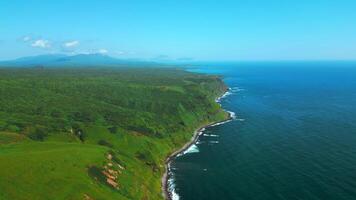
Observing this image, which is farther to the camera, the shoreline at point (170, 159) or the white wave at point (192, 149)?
the white wave at point (192, 149)

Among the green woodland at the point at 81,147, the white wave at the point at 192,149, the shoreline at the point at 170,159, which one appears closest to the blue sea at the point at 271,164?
the white wave at the point at 192,149

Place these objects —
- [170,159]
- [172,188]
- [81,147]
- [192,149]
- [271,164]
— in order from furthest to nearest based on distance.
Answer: [192,149] < [170,159] < [271,164] < [81,147] < [172,188]

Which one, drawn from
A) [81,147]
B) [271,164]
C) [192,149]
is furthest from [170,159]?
[81,147]

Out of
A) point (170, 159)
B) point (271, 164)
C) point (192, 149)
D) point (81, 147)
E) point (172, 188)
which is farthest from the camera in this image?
point (192, 149)

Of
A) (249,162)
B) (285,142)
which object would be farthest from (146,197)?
(285,142)

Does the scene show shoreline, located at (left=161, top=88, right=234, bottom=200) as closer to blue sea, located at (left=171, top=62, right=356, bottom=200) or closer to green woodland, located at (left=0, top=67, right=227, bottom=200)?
green woodland, located at (left=0, top=67, right=227, bottom=200)

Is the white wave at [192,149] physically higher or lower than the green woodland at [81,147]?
lower

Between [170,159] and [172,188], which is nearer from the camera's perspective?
[172,188]

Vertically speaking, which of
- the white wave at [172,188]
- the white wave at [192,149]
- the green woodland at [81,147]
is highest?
the green woodland at [81,147]

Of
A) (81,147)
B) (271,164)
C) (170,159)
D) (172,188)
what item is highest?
(81,147)

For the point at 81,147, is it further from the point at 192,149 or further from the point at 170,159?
the point at 192,149

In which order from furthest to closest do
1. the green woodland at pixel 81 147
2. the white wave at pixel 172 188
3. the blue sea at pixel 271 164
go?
the white wave at pixel 172 188, the blue sea at pixel 271 164, the green woodland at pixel 81 147

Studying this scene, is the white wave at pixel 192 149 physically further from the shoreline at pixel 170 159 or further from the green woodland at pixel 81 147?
the green woodland at pixel 81 147
